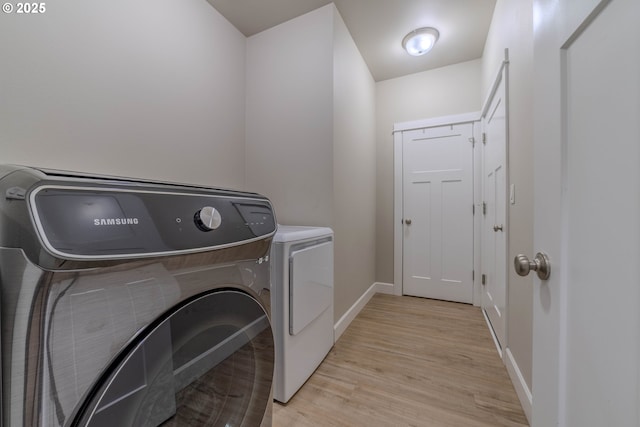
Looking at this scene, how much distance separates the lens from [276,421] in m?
1.15

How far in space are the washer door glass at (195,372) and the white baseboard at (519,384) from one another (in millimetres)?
1191

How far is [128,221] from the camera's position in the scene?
1.44 feet

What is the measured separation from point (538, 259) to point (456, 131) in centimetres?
236

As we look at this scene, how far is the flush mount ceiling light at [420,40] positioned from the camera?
2.07 m

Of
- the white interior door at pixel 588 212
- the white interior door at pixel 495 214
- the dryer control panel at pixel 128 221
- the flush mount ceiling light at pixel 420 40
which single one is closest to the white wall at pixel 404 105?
the white interior door at pixel 495 214

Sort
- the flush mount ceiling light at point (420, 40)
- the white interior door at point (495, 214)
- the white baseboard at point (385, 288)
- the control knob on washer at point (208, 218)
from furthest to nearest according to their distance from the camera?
the white baseboard at point (385, 288), the flush mount ceiling light at point (420, 40), the white interior door at point (495, 214), the control knob on washer at point (208, 218)

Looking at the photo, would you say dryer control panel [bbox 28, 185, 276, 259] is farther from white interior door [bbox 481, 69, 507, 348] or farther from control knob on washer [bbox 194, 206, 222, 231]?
white interior door [bbox 481, 69, 507, 348]

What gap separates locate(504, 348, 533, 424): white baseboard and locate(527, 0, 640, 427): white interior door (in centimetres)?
79

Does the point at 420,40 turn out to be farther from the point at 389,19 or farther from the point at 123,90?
the point at 123,90

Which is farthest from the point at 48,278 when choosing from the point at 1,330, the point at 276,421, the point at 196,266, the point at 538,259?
the point at 276,421

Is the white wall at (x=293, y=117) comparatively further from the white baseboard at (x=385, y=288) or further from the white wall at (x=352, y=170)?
the white baseboard at (x=385, y=288)

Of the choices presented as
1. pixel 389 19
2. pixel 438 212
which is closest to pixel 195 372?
pixel 389 19

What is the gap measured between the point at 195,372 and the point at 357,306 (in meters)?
1.92

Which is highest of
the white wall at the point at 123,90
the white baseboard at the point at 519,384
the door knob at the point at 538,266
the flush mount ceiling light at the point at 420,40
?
the flush mount ceiling light at the point at 420,40
